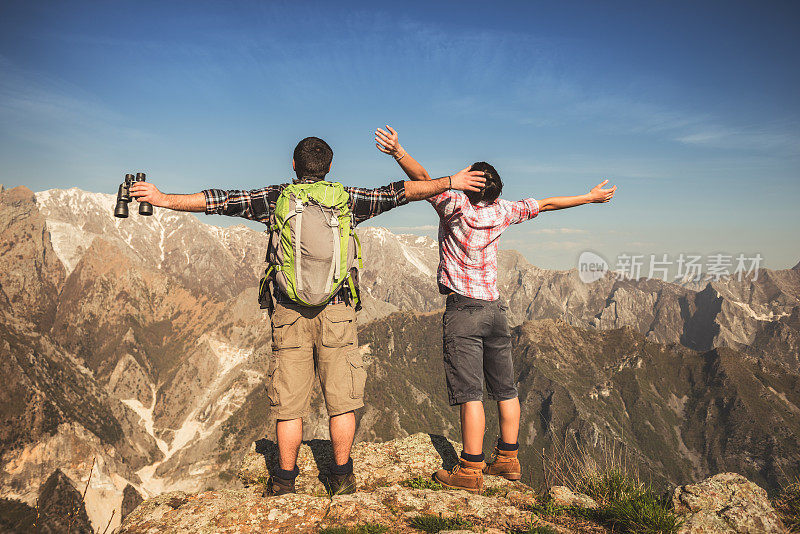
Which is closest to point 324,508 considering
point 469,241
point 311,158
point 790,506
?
point 469,241

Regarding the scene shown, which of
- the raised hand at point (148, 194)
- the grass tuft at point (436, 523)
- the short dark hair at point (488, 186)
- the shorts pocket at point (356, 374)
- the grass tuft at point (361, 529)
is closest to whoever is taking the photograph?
the grass tuft at point (361, 529)

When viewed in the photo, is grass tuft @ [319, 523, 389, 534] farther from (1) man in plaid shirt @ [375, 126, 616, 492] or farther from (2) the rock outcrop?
(1) man in plaid shirt @ [375, 126, 616, 492]

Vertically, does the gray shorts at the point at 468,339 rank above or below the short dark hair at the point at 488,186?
below

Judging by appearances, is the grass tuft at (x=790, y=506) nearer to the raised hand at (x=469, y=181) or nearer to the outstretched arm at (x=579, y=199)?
the outstretched arm at (x=579, y=199)

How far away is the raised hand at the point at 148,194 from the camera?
5898 millimetres

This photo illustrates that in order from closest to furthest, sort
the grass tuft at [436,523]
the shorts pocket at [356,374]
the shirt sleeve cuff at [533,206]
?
1. the grass tuft at [436,523]
2. the shorts pocket at [356,374]
3. the shirt sleeve cuff at [533,206]

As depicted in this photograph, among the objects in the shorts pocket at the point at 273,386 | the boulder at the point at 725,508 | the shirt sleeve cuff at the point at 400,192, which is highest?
the shirt sleeve cuff at the point at 400,192

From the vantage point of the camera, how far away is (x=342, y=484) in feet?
22.4

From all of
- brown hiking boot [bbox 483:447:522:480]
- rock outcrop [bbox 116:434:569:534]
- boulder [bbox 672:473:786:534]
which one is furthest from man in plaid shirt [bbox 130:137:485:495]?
boulder [bbox 672:473:786:534]

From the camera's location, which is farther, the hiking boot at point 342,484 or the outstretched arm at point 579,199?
the outstretched arm at point 579,199

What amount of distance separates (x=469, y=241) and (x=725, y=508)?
205 inches

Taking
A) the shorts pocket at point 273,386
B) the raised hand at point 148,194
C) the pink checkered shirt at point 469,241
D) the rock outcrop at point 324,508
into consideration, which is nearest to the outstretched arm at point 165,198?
the raised hand at point 148,194

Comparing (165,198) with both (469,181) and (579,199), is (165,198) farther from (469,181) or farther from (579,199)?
(579,199)

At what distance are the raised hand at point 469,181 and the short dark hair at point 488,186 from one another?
1.05 feet
